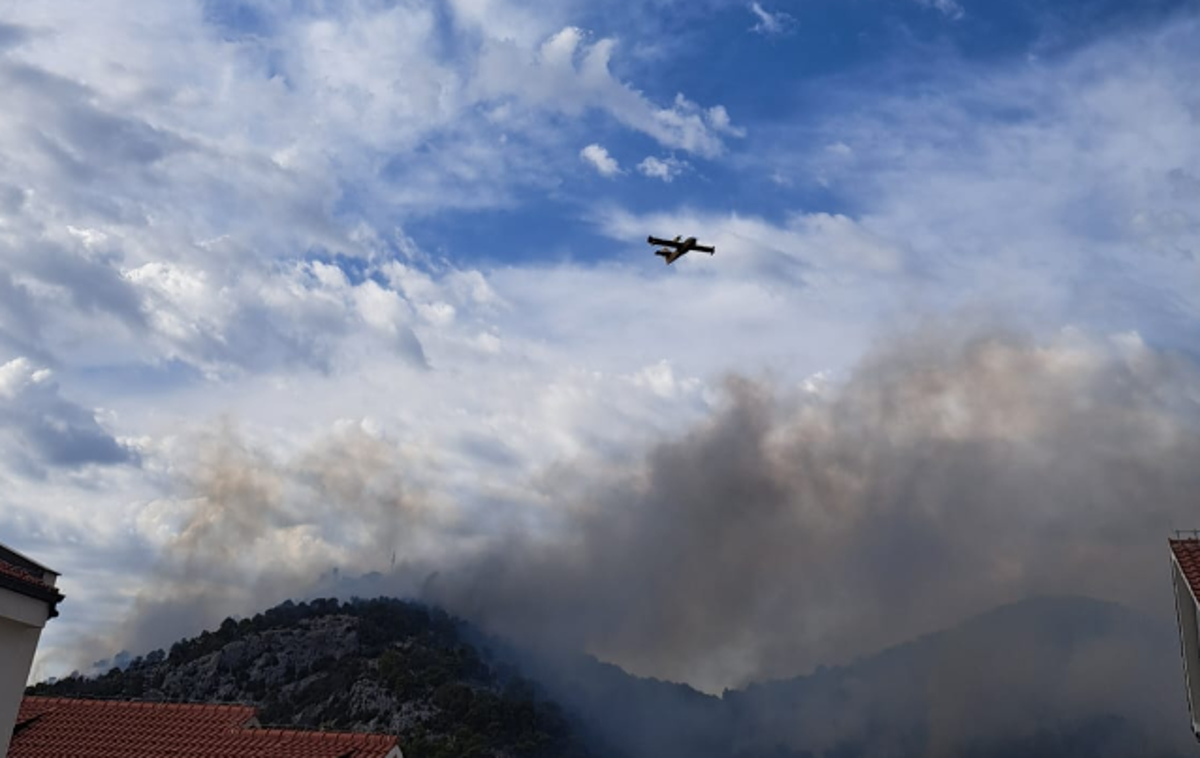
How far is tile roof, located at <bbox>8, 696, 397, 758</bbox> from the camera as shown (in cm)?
2727

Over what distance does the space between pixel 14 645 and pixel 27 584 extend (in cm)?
107

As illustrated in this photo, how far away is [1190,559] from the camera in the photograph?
23.8 metres

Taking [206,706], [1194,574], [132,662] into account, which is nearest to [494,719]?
[132,662]

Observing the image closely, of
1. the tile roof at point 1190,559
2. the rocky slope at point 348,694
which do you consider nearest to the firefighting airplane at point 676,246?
the tile roof at point 1190,559

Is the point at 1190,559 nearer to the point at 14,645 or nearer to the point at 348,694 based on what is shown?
the point at 14,645

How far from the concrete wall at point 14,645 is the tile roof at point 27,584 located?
9 centimetres

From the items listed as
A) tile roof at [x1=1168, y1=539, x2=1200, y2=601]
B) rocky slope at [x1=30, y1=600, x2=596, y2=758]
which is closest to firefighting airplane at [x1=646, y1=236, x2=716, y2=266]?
tile roof at [x1=1168, y1=539, x2=1200, y2=601]

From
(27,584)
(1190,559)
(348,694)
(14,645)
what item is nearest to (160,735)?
(14,645)

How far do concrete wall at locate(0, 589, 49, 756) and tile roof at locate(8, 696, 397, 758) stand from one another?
41.4ft

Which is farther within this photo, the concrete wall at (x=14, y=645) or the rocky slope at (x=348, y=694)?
the rocky slope at (x=348, y=694)

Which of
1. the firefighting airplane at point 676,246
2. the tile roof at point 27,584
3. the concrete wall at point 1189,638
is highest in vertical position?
the firefighting airplane at point 676,246

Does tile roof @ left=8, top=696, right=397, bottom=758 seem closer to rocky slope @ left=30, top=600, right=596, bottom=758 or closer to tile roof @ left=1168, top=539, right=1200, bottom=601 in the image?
tile roof @ left=1168, top=539, right=1200, bottom=601

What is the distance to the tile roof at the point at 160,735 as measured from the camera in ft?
89.5

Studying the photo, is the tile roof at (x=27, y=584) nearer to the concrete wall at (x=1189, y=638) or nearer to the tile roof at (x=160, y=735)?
the tile roof at (x=160, y=735)
